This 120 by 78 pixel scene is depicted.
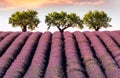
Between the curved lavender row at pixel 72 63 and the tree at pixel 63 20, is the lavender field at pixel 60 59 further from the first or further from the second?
the tree at pixel 63 20

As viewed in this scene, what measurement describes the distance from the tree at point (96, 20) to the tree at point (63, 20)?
6.07ft

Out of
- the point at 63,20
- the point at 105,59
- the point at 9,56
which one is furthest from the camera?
the point at 63,20

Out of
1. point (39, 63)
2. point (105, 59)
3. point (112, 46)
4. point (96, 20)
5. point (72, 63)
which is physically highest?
point (39, 63)

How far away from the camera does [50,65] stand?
732 inches

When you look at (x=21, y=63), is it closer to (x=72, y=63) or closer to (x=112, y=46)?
(x=72, y=63)

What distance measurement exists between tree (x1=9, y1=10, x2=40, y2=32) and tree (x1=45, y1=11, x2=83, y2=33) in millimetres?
3654

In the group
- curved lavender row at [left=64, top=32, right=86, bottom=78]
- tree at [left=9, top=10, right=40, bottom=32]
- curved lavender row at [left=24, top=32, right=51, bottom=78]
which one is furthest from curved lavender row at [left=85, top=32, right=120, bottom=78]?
tree at [left=9, top=10, right=40, bottom=32]

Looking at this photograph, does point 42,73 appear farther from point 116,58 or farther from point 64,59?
point 116,58

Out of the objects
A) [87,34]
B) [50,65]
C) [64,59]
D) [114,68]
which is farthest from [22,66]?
[87,34]

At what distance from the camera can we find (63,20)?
263ft

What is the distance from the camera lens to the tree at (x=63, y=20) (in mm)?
79562

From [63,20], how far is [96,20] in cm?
801

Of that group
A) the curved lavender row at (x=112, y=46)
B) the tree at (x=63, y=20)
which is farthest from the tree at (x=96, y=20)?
the curved lavender row at (x=112, y=46)

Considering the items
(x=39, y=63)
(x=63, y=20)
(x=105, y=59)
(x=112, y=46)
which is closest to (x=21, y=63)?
(x=39, y=63)
